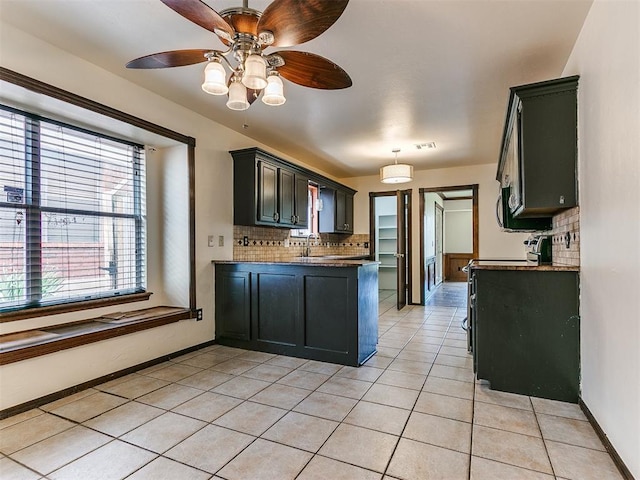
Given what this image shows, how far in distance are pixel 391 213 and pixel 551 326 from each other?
20.1 feet

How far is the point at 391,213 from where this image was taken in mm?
8375

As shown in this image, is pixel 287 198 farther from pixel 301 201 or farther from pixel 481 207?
pixel 481 207

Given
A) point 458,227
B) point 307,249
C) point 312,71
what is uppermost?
point 312,71

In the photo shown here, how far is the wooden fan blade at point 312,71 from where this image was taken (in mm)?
1803

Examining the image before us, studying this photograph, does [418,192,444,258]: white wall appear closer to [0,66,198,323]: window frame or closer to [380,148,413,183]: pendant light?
[380,148,413,183]: pendant light

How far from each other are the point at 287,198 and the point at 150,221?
1719 millimetres

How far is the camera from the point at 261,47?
5.65ft

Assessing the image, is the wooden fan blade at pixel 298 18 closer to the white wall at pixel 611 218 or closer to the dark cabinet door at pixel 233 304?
the white wall at pixel 611 218

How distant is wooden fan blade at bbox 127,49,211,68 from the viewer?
180 centimetres

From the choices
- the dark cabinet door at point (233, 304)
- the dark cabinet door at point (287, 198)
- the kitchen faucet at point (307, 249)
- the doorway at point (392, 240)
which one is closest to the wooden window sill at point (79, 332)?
the dark cabinet door at point (233, 304)

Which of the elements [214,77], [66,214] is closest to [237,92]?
[214,77]

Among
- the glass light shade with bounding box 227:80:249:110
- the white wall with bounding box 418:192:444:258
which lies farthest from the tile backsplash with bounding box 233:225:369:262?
the glass light shade with bounding box 227:80:249:110

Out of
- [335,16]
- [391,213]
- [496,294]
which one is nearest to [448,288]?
[391,213]

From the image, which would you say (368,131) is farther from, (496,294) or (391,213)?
(391,213)
